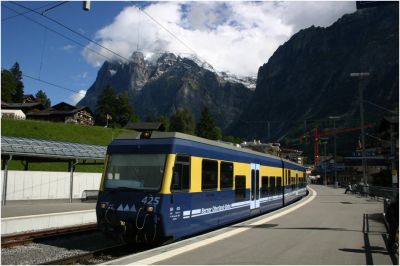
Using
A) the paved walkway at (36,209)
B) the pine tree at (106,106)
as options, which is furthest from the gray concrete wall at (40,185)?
the pine tree at (106,106)

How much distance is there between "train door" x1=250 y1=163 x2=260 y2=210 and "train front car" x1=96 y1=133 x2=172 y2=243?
23.8 ft

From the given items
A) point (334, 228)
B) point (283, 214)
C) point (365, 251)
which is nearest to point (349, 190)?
point (283, 214)

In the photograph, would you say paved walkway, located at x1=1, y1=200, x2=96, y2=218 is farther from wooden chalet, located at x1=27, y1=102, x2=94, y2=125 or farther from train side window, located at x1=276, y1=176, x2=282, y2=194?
wooden chalet, located at x1=27, y1=102, x2=94, y2=125

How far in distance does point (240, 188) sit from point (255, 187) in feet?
7.89

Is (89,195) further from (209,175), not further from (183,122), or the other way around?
(183,122)

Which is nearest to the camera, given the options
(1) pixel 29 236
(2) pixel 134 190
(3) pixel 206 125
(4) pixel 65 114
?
(2) pixel 134 190

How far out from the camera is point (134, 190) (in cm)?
1238

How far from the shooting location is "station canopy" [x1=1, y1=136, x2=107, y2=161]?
2822 cm

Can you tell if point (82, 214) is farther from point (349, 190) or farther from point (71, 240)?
point (349, 190)

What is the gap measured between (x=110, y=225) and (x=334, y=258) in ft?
18.7

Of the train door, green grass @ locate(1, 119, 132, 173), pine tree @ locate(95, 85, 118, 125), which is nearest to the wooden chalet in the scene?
pine tree @ locate(95, 85, 118, 125)

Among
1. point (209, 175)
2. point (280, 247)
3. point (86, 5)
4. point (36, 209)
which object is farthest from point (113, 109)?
point (280, 247)

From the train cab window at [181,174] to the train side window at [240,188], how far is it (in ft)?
14.1

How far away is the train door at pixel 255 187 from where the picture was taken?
63.2 feet
